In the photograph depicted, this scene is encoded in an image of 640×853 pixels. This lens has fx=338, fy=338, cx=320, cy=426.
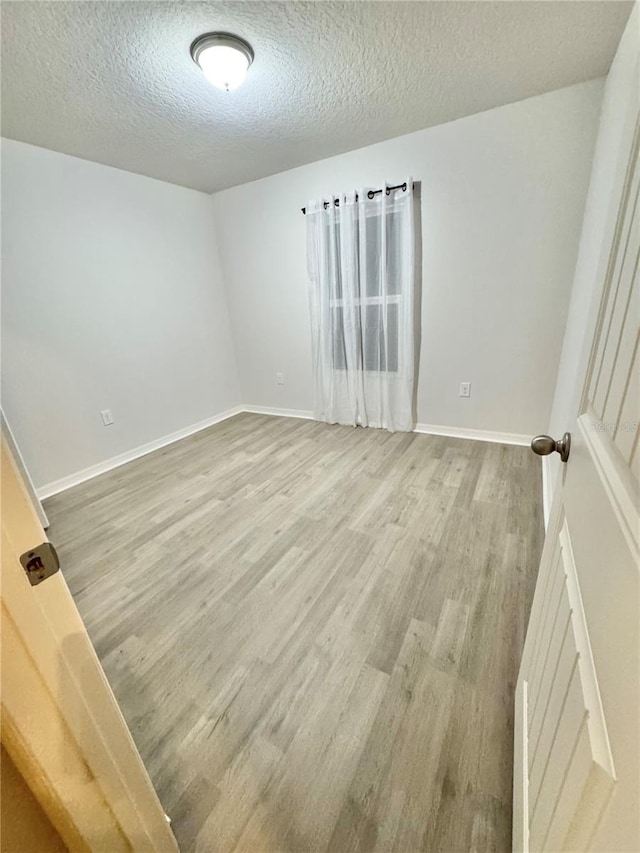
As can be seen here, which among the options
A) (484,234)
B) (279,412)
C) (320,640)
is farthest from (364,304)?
(320,640)

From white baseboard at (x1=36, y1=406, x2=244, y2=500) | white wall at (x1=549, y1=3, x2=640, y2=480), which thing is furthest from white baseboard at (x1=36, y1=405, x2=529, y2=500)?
white wall at (x1=549, y1=3, x2=640, y2=480)

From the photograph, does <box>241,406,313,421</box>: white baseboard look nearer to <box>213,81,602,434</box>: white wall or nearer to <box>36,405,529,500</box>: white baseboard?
<box>36,405,529,500</box>: white baseboard

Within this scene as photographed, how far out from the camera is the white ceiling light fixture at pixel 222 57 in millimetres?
1422

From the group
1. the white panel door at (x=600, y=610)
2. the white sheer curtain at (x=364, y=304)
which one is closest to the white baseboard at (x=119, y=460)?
the white sheer curtain at (x=364, y=304)

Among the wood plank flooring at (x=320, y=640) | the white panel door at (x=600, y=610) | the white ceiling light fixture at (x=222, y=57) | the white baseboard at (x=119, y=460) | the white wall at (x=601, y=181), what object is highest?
the white ceiling light fixture at (x=222, y=57)

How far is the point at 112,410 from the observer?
282 cm

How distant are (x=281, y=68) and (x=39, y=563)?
7.35 ft

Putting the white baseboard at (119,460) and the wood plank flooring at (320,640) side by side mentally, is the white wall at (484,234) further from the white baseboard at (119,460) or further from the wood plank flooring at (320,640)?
the white baseboard at (119,460)

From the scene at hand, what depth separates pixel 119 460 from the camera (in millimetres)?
2887

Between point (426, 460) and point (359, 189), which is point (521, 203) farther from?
point (426, 460)

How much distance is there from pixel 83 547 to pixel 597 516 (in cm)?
228

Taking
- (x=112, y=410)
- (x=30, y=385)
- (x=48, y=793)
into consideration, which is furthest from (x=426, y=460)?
(x=30, y=385)

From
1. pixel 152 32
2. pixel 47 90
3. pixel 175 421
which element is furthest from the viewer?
pixel 175 421

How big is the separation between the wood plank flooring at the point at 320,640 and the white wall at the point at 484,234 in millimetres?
635
